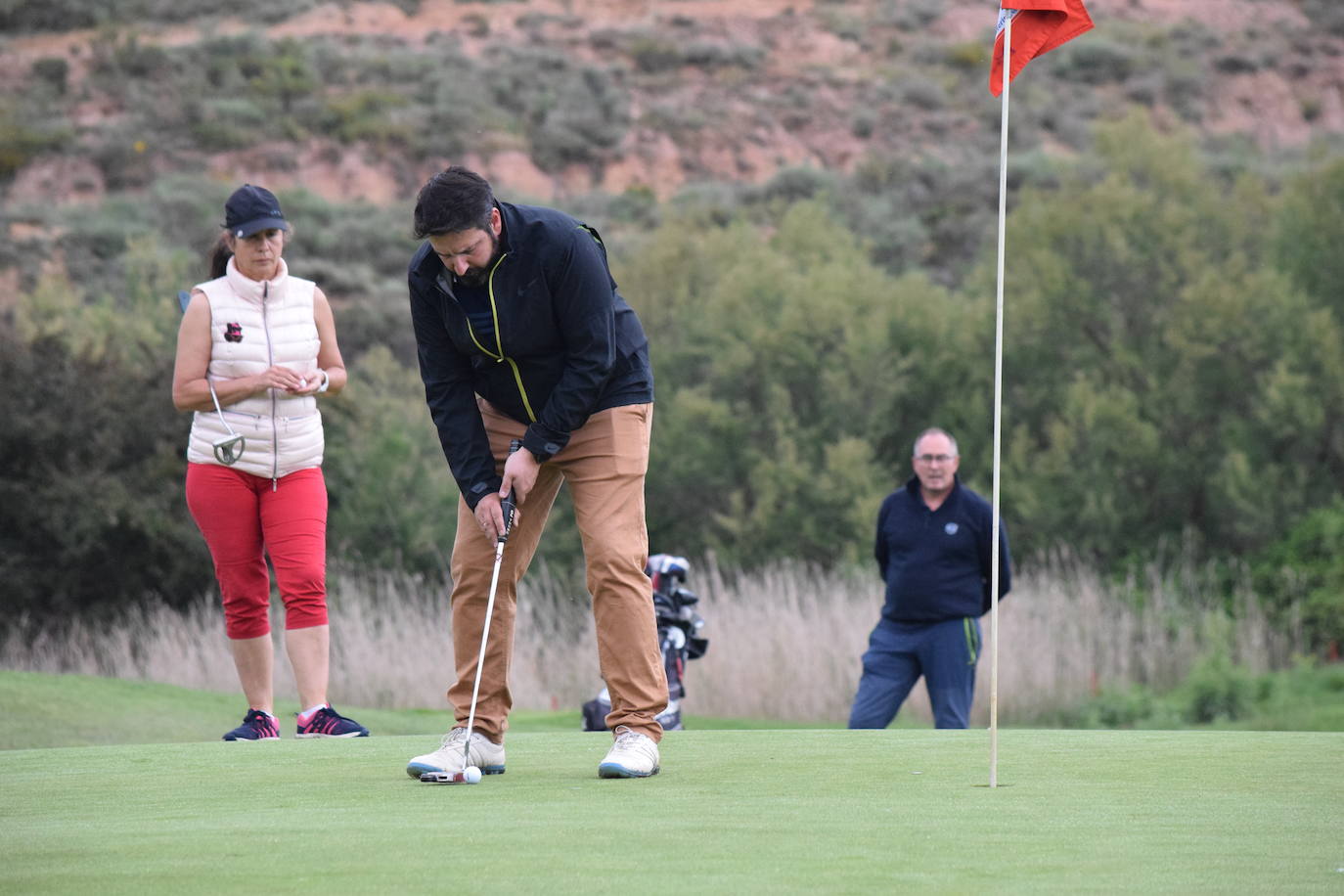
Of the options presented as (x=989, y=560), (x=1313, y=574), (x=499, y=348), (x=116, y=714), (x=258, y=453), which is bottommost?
(x=1313, y=574)

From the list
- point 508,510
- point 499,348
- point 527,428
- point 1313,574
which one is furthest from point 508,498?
point 1313,574

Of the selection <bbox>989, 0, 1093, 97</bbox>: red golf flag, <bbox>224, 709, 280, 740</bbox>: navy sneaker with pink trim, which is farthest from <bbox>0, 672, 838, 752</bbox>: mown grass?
<bbox>989, 0, 1093, 97</bbox>: red golf flag

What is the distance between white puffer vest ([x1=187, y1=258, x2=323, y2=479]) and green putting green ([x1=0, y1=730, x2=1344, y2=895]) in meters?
1.33

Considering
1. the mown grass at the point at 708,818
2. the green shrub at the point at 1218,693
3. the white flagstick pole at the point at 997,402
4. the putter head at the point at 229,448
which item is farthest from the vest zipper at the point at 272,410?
the green shrub at the point at 1218,693

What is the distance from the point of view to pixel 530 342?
564 cm

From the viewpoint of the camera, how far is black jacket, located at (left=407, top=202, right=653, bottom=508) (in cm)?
556

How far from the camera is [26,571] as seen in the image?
18031 millimetres

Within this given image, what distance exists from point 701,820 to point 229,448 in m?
3.62

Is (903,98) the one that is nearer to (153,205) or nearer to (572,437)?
(153,205)

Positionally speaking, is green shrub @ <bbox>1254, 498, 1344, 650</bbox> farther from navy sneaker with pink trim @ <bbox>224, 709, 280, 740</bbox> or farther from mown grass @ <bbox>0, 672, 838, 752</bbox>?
navy sneaker with pink trim @ <bbox>224, 709, 280, 740</bbox>

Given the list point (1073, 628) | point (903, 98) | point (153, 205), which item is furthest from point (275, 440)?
point (903, 98)

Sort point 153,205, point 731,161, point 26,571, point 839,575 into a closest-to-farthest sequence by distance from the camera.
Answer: point 26,571 → point 839,575 → point 153,205 → point 731,161

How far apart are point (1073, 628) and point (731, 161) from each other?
106ft

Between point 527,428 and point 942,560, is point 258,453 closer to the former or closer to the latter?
point 527,428
